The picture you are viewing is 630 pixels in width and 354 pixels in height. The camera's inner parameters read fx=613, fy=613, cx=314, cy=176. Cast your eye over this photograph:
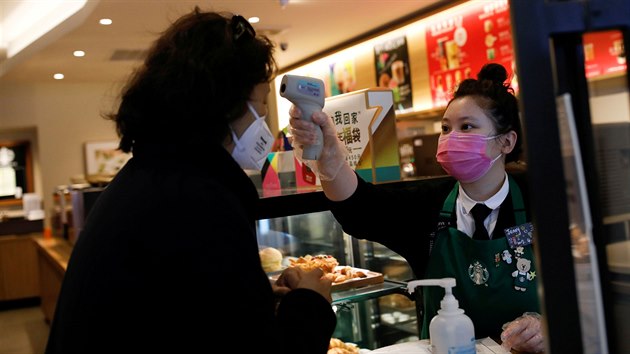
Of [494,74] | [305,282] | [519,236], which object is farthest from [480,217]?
[305,282]

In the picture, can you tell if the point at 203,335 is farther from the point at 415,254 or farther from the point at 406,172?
the point at 406,172

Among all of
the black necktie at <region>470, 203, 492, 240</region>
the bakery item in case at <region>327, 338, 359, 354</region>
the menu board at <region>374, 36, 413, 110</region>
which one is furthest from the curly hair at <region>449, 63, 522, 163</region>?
the menu board at <region>374, 36, 413, 110</region>

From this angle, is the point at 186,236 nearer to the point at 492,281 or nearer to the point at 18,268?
the point at 492,281

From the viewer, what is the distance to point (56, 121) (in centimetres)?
1072

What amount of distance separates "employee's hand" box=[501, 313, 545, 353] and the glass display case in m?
0.66

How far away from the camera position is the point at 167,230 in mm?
985

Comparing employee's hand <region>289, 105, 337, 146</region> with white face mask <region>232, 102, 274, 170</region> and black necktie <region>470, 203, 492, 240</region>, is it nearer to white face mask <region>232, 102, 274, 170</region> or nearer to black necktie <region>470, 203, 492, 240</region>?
white face mask <region>232, 102, 274, 170</region>

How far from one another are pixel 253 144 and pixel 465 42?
5.99 metres

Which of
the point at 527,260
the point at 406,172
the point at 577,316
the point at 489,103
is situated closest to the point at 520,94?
the point at 577,316

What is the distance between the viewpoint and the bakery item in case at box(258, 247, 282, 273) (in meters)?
2.28

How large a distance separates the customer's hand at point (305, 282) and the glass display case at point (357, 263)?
93 centimetres

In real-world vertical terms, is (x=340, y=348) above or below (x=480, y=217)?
below

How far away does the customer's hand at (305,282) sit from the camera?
119 cm

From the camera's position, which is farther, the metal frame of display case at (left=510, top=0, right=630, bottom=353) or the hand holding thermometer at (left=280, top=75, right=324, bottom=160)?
the hand holding thermometer at (left=280, top=75, right=324, bottom=160)
